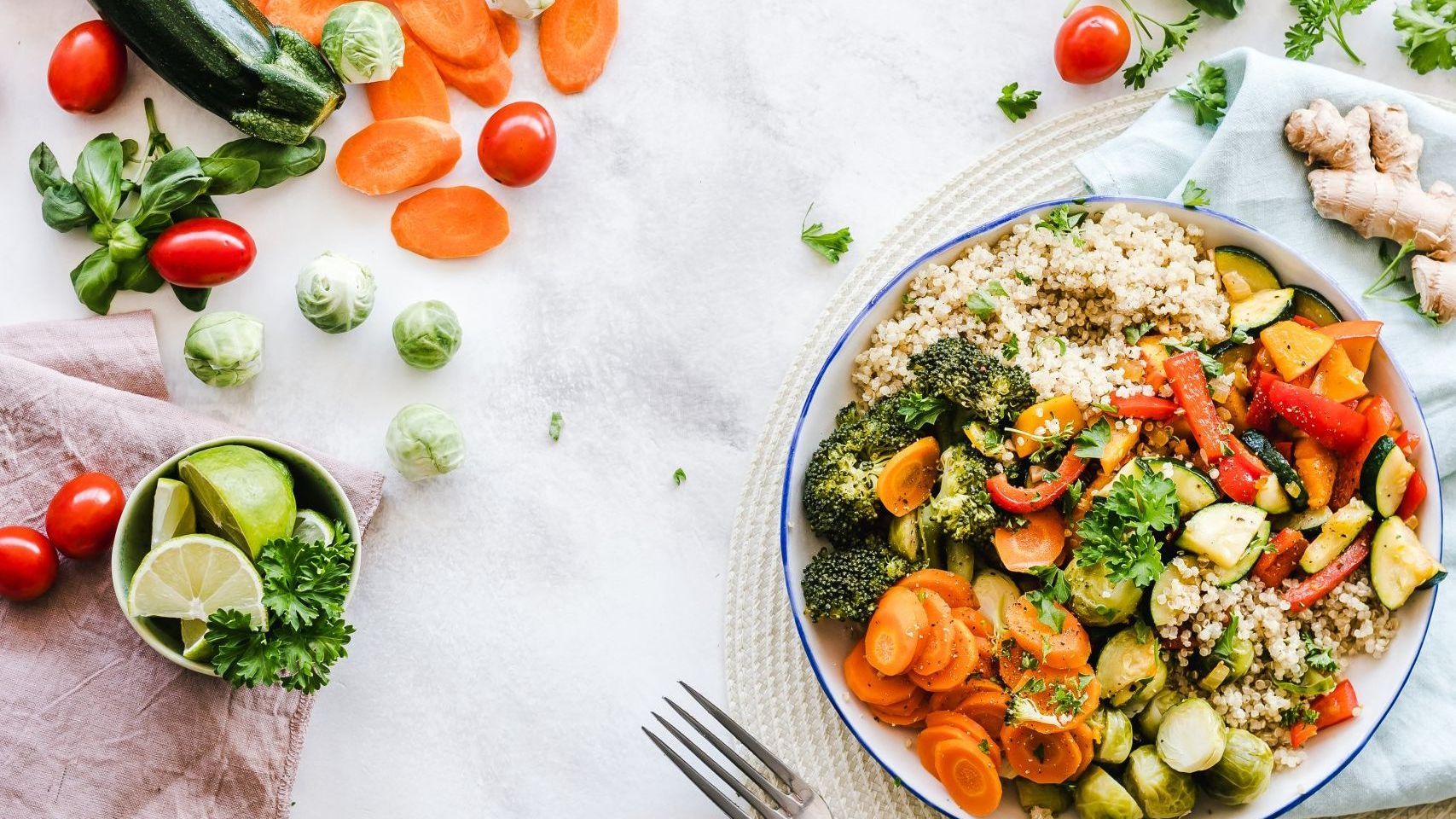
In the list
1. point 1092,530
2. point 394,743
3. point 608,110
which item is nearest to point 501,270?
point 608,110

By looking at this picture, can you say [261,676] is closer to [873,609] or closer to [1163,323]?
[873,609]

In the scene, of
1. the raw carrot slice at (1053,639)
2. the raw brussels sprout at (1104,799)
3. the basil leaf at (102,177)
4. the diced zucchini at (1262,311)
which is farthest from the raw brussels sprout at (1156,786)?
the basil leaf at (102,177)

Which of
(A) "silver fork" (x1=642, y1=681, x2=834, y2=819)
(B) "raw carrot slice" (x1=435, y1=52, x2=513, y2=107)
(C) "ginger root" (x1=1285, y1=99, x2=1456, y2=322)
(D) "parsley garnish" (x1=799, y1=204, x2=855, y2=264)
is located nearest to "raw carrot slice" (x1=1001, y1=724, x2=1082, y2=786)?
(A) "silver fork" (x1=642, y1=681, x2=834, y2=819)

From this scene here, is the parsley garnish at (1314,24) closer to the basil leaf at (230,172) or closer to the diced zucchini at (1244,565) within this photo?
the diced zucchini at (1244,565)

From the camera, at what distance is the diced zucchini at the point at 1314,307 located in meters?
2.81

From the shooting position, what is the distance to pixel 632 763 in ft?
10.7

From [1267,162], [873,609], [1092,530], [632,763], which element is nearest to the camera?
[1092,530]

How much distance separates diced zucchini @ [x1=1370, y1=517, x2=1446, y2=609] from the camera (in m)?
2.63

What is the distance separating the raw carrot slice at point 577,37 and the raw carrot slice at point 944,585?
72.6 inches

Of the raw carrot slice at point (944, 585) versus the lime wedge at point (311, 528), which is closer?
the raw carrot slice at point (944, 585)

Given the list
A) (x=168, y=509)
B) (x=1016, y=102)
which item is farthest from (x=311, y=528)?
(x=1016, y=102)

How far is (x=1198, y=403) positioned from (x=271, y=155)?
2.76 metres

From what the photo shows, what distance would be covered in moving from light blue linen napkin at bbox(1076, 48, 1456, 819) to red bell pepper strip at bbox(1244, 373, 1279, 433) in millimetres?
508

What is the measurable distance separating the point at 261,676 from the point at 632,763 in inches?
45.4
